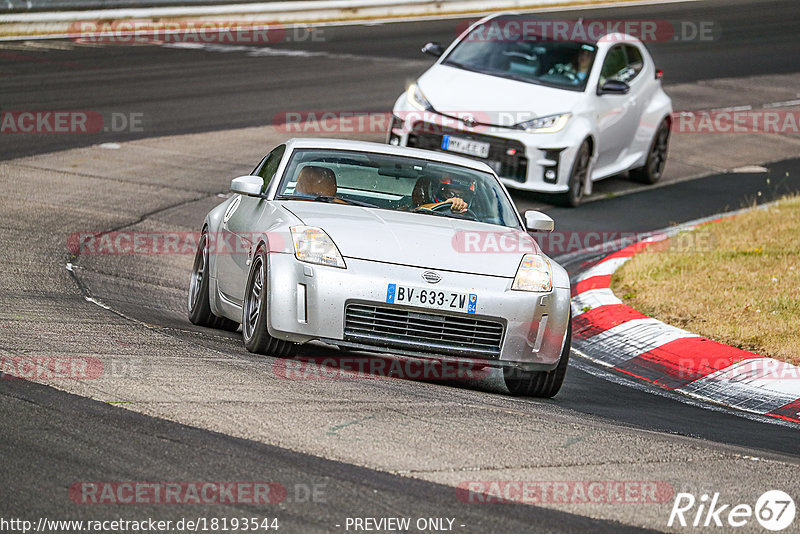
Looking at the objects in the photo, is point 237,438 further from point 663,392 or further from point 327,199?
point 663,392

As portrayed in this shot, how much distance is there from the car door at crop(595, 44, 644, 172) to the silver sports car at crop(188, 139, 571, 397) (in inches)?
264

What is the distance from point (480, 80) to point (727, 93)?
33.9ft

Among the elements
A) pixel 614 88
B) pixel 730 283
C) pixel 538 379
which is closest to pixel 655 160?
pixel 614 88

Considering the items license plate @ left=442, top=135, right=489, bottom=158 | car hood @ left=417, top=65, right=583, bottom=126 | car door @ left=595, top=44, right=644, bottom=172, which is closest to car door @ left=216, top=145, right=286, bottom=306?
license plate @ left=442, top=135, right=489, bottom=158

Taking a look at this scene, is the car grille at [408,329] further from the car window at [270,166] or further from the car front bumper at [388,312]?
the car window at [270,166]

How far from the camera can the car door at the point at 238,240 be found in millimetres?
8125

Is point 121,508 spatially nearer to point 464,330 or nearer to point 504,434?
point 504,434

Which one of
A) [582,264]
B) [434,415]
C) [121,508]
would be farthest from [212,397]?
[582,264]

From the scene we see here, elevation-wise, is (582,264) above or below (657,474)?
below

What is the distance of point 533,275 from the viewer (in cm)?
757

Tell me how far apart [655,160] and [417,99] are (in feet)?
12.3

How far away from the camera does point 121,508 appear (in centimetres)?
465

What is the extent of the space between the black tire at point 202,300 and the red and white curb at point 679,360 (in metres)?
2.62

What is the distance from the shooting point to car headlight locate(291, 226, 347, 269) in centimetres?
728
